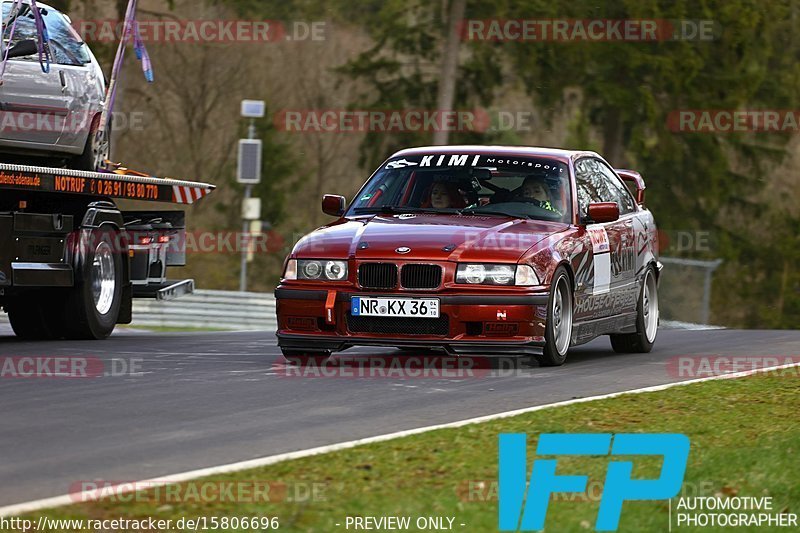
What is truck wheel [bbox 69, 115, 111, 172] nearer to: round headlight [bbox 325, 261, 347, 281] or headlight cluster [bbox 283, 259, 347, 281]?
headlight cluster [bbox 283, 259, 347, 281]

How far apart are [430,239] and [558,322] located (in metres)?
1.13

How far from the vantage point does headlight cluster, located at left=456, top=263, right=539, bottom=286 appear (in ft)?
35.7

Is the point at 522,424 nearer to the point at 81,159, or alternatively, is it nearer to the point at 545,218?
the point at 545,218

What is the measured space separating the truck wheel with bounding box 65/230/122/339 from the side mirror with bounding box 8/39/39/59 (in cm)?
190

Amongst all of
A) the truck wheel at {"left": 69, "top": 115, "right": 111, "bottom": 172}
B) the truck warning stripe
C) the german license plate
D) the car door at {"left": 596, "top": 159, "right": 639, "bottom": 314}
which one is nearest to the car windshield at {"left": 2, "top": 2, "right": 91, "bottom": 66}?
the truck wheel at {"left": 69, "top": 115, "right": 111, "bottom": 172}

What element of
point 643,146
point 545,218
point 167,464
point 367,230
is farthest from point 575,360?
point 643,146

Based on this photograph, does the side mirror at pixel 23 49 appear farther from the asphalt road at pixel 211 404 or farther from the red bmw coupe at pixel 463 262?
the red bmw coupe at pixel 463 262

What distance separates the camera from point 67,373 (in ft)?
35.5

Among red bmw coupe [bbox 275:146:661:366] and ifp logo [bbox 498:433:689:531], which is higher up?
red bmw coupe [bbox 275:146:661:366]

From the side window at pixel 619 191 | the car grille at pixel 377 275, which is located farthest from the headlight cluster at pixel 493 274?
the side window at pixel 619 191

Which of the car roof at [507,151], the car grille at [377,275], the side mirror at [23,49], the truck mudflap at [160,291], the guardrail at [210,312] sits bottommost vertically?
the guardrail at [210,312]

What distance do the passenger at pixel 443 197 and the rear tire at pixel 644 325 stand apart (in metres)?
2.11

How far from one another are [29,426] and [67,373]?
291 centimetres

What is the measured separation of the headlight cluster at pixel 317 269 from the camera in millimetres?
11062
